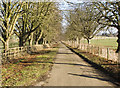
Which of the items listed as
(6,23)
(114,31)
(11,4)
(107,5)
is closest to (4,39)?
(6,23)

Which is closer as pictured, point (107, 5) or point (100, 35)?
point (107, 5)

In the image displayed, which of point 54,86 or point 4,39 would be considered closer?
point 54,86

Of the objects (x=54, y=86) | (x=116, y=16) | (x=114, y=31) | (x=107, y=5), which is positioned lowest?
(x=54, y=86)

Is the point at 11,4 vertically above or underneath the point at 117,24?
above

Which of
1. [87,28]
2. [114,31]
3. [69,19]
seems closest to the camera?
[114,31]

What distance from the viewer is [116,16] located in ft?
41.1

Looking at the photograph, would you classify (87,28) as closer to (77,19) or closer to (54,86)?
(77,19)

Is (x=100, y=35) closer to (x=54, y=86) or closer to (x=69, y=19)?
(x=69, y=19)

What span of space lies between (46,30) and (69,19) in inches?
337

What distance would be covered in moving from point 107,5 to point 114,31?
16.4 feet

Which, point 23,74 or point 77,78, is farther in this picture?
point 23,74

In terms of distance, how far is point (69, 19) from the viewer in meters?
22.0

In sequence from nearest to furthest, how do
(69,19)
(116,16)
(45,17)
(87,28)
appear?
(116,16) → (45,17) → (87,28) → (69,19)

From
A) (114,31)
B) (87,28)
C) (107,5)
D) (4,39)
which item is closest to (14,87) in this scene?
(4,39)
